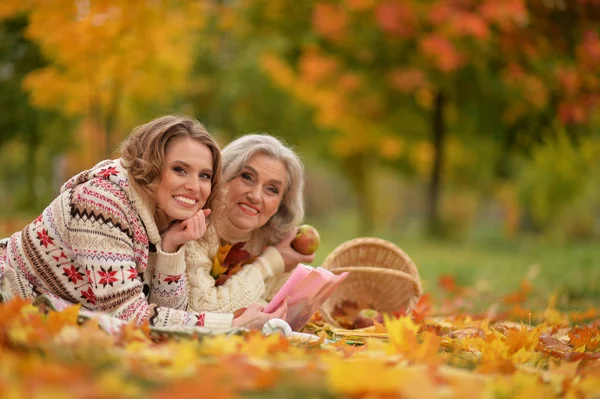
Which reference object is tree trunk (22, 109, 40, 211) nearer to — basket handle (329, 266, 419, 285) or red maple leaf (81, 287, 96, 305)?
basket handle (329, 266, 419, 285)

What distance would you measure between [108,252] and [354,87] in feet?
32.6

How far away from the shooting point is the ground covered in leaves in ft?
5.22

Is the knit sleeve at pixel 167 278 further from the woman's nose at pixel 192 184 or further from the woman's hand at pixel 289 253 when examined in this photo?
the woman's hand at pixel 289 253

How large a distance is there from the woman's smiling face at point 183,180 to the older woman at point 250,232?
0.36 meters

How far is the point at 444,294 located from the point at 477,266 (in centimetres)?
211

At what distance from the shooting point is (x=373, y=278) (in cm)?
423

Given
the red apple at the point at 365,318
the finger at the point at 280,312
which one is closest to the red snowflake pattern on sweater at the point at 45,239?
the finger at the point at 280,312

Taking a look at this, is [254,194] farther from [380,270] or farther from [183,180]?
[380,270]

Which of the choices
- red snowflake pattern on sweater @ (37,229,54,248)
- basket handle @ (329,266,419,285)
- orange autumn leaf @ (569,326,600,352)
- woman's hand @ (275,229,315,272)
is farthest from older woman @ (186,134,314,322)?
orange autumn leaf @ (569,326,600,352)

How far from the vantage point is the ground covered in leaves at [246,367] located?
159cm

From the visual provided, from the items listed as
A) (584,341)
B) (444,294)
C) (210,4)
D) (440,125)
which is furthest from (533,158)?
(584,341)

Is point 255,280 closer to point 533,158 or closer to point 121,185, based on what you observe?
point 121,185

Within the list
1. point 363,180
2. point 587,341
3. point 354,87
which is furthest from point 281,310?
point 363,180

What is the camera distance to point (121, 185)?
2.88m
